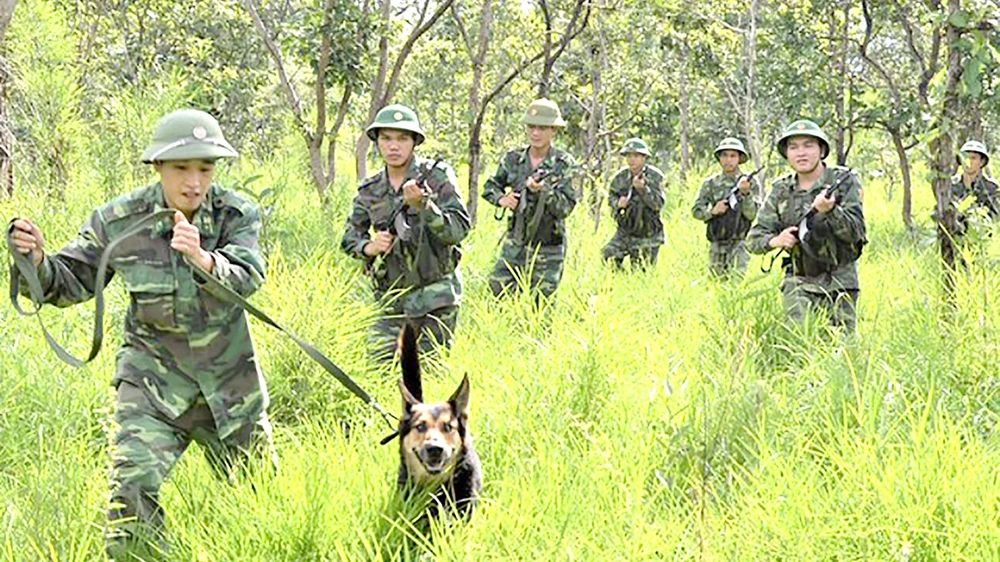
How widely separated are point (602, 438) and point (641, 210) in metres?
5.79

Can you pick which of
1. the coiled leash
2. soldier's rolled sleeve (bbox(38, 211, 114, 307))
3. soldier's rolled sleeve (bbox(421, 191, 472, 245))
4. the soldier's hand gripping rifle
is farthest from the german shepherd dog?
the soldier's hand gripping rifle

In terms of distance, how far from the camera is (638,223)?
30.9ft

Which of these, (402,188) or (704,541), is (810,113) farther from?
(704,541)

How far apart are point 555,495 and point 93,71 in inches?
422

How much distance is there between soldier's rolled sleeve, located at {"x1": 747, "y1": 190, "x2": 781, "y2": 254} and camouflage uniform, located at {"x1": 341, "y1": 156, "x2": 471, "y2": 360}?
1.76m

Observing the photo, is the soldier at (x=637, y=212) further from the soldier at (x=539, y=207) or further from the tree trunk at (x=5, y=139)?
the tree trunk at (x=5, y=139)

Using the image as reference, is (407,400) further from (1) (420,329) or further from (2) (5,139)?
(2) (5,139)

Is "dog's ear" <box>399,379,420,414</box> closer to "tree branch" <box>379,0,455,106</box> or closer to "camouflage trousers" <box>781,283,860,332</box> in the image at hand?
"camouflage trousers" <box>781,283,860,332</box>

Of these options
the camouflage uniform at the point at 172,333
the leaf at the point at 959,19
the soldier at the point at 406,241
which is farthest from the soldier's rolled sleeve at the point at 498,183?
the camouflage uniform at the point at 172,333

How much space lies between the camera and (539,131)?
721 cm

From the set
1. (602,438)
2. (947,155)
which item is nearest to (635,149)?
(947,155)

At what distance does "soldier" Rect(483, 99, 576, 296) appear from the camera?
7.09 m

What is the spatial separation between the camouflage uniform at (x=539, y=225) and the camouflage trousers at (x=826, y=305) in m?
1.77

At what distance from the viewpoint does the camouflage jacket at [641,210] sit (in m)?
9.41
